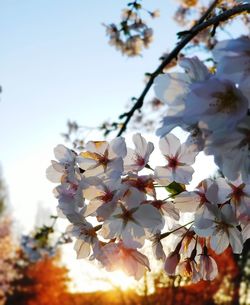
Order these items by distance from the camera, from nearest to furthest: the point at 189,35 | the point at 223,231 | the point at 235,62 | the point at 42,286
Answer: the point at 235,62
the point at 223,231
the point at 189,35
the point at 42,286

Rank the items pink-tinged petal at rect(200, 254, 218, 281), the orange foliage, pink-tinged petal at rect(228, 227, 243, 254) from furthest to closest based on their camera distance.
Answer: the orange foliage, pink-tinged petal at rect(200, 254, 218, 281), pink-tinged petal at rect(228, 227, 243, 254)

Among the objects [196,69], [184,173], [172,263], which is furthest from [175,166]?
[196,69]

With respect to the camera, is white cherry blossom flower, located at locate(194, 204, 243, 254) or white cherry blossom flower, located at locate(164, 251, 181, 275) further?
white cherry blossom flower, located at locate(164, 251, 181, 275)

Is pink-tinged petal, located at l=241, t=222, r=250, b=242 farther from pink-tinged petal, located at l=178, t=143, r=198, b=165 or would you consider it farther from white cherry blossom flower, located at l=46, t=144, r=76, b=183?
white cherry blossom flower, located at l=46, t=144, r=76, b=183

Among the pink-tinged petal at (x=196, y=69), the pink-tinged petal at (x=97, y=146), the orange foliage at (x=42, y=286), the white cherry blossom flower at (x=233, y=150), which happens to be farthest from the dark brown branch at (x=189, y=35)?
the orange foliage at (x=42, y=286)

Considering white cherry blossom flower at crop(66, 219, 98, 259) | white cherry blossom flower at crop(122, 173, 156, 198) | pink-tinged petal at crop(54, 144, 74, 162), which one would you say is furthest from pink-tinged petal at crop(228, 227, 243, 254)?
pink-tinged petal at crop(54, 144, 74, 162)

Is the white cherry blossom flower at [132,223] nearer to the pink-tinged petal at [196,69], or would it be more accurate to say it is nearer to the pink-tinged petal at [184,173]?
the pink-tinged petal at [184,173]

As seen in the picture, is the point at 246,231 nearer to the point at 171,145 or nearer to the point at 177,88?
the point at 171,145
